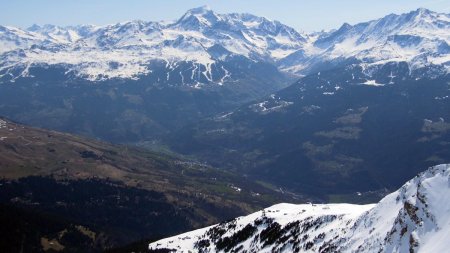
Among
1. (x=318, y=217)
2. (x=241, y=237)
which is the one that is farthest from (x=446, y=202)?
(x=241, y=237)

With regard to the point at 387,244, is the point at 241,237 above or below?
below

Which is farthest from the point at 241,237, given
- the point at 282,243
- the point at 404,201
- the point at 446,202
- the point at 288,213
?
the point at 446,202

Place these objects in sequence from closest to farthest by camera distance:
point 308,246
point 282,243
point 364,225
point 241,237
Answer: point 364,225 → point 308,246 → point 282,243 → point 241,237

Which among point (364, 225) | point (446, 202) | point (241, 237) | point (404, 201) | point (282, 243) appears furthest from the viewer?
point (241, 237)

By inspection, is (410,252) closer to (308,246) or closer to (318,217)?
(308,246)

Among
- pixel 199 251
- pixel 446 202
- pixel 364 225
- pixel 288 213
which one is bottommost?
pixel 199 251

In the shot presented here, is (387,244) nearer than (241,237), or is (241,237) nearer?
(387,244)

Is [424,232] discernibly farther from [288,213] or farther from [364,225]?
[288,213]
